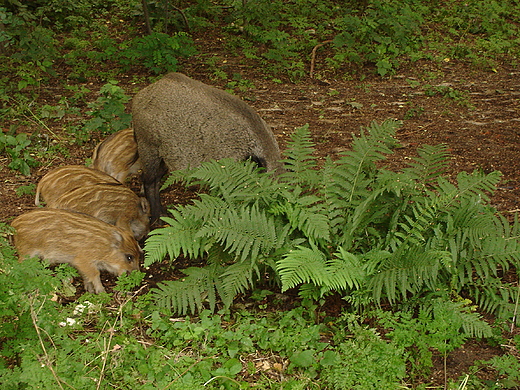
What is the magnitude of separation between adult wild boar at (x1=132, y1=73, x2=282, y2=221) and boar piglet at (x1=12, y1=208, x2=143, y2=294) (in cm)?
101

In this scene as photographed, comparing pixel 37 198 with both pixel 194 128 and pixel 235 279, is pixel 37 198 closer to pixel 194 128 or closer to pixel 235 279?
pixel 194 128

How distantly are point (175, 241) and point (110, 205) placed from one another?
1.48m

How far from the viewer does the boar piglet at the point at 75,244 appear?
4.46 metres

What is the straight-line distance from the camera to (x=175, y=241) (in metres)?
3.92

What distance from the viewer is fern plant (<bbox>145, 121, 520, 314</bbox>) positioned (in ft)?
12.1

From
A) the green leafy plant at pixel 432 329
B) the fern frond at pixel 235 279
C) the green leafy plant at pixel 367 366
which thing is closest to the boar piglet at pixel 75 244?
the fern frond at pixel 235 279

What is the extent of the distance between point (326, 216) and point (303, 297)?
2.09 feet

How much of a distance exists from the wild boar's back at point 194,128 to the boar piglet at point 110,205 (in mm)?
419

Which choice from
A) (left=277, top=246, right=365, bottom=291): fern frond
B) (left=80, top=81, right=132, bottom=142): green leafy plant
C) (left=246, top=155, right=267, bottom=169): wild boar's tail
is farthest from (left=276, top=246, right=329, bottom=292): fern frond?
(left=80, top=81, right=132, bottom=142): green leafy plant

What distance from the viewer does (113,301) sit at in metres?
4.23

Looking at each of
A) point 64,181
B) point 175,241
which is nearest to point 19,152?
point 64,181

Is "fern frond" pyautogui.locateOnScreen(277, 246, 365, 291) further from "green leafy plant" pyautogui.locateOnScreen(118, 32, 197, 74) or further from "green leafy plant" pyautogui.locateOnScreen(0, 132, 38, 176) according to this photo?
"green leafy plant" pyautogui.locateOnScreen(118, 32, 197, 74)

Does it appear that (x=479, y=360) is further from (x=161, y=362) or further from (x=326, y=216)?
(x=161, y=362)

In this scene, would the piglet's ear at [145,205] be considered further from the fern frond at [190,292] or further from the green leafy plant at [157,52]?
the green leafy plant at [157,52]
